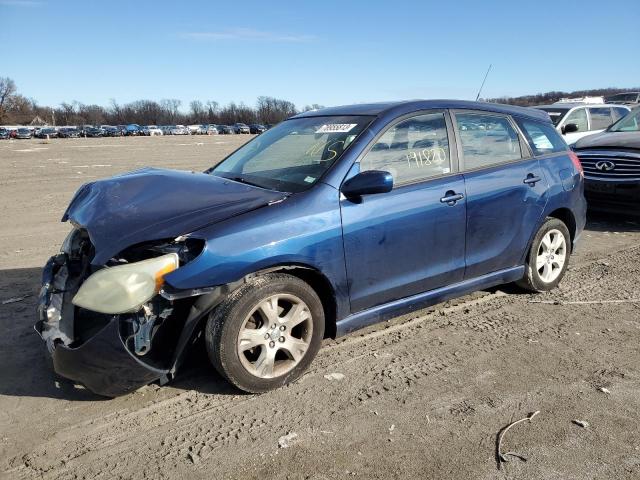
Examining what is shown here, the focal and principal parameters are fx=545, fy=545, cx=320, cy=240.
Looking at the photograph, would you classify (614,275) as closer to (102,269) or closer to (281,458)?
(281,458)

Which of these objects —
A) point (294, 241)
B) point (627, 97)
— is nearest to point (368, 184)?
point (294, 241)

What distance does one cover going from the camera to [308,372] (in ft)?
12.2

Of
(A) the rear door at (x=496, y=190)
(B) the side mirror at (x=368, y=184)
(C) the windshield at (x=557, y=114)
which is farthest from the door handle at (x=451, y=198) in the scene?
(C) the windshield at (x=557, y=114)

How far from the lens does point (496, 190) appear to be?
4441mm

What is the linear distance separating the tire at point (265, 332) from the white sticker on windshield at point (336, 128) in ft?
4.29

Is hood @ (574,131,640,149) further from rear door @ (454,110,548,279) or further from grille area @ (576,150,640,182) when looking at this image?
rear door @ (454,110,548,279)

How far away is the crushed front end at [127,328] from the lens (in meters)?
2.99

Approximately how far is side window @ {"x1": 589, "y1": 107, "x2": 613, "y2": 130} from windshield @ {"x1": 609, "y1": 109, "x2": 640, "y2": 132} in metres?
3.07

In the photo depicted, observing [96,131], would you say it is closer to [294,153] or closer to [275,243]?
[294,153]

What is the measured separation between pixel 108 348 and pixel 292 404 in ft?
3.67

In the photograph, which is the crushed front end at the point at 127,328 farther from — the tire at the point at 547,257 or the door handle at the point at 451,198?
the tire at the point at 547,257

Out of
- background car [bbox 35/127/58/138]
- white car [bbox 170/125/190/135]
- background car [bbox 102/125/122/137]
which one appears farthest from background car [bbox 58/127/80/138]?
white car [bbox 170/125/190/135]

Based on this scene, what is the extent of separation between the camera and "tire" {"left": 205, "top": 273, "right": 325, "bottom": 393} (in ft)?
10.5

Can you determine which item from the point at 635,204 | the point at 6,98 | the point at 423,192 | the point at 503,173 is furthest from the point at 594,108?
the point at 6,98
